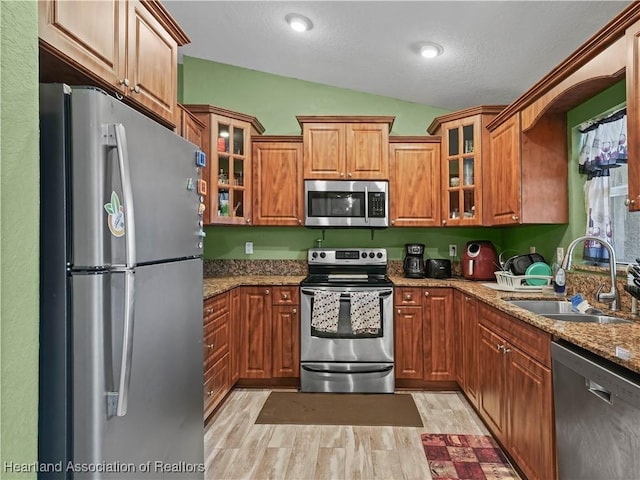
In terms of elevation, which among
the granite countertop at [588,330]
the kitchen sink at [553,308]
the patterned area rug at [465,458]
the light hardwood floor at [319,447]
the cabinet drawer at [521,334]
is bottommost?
the light hardwood floor at [319,447]

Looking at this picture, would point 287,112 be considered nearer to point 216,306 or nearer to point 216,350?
point 216,306

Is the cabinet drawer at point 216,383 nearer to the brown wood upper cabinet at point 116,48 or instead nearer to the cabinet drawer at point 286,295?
the cabinet drawer at point 286,295

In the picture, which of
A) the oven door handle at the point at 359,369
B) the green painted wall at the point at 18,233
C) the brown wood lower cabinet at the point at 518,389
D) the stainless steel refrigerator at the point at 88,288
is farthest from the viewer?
the oven door handle at the point at 359,369

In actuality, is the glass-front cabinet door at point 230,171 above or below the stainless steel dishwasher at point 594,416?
above

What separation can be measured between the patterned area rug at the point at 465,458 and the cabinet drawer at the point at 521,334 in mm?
711

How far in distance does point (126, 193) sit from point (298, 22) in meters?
2.29

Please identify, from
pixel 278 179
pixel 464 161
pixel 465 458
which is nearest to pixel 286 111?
pixel 278 179

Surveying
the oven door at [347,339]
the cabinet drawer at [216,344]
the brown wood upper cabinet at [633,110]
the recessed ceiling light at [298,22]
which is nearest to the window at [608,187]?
the brown wood upper cabinet at [633,110]

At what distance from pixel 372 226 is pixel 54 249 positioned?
271 cm

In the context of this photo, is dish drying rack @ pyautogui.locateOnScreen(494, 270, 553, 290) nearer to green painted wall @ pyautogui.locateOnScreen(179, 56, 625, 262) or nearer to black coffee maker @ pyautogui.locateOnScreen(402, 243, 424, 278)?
black coffee maker @ pyautogui.locateOnScreen(402, 243, 424, 278)

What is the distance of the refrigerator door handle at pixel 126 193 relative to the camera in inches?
41.0

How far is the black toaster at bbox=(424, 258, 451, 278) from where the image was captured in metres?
3.51

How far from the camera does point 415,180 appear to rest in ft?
11.4

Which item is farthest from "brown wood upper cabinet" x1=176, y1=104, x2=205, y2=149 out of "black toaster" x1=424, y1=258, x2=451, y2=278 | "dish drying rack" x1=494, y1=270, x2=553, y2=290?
"dish drying rack" x1=494, y1=270, x2=553, y2=290
